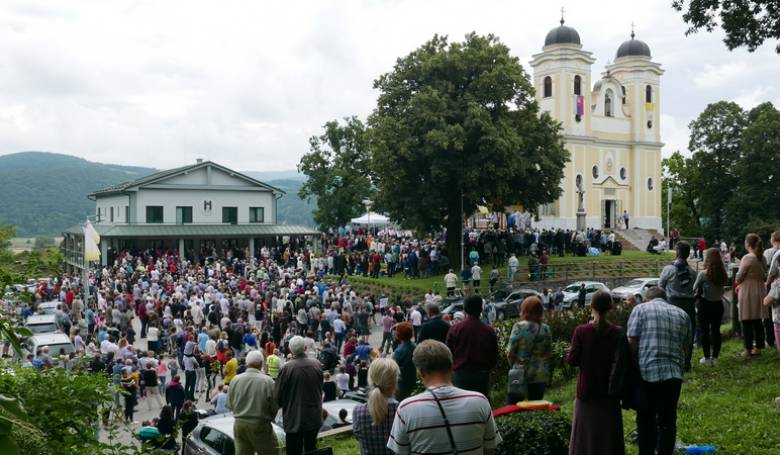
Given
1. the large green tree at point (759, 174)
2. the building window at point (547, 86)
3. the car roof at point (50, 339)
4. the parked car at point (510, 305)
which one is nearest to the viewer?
the car roof at point (50, 339)

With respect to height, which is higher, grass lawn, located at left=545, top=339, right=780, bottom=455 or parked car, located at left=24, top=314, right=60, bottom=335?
grass lawn, located at left=545, top=339, right=780, bottom=455

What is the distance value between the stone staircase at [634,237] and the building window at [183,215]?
30.3 m

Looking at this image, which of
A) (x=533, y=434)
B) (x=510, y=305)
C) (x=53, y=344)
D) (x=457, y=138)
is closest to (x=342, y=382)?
(x=53, y=344)

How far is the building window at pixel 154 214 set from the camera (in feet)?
153

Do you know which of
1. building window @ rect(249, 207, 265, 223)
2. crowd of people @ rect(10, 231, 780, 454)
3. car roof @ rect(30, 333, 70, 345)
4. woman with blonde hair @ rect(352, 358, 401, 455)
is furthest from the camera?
building window @ rect(249, 207, 265, 223)

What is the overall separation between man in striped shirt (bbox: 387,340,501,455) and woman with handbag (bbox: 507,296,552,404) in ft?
9.73

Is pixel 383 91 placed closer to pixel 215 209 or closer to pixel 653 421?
pixel 215 209

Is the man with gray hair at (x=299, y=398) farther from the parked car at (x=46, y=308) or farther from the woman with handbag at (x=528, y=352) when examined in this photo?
the parked car at (x=46, y=308)

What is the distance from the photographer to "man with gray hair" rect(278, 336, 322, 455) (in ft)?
24.0

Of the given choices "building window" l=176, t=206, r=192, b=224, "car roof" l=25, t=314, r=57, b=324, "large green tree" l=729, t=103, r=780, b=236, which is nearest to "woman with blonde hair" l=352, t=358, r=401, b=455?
"car roof" l=25, t=314, r=57, b=324

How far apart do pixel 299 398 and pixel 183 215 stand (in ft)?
140

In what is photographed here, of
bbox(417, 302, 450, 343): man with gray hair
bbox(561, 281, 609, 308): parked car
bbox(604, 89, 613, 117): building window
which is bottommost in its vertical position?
bbox(561, 281, 609, 308): parked car

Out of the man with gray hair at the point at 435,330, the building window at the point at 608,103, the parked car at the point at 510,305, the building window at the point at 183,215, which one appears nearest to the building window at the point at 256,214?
the building window at the point at 183,215

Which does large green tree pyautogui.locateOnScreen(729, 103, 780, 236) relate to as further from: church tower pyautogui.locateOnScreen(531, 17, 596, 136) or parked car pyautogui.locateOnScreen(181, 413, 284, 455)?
parked car pyautogui.locateOnScreen(181, 413, 284, 455)
